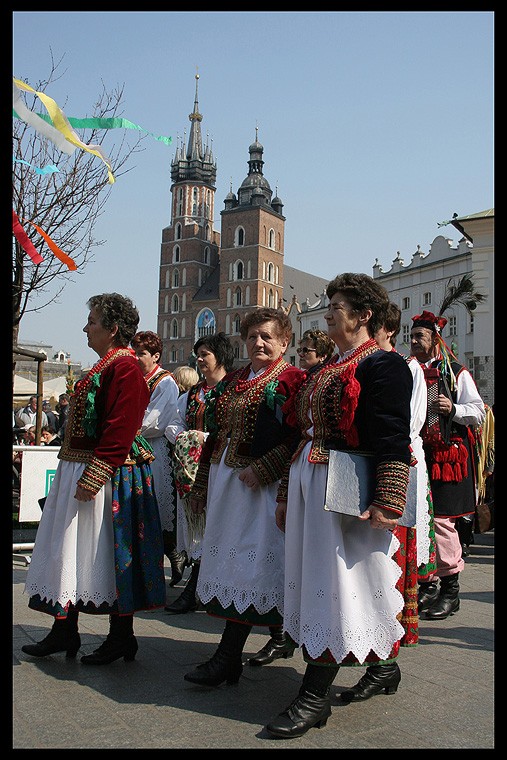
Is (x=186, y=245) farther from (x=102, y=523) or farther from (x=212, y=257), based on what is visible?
(x=102, y=523)

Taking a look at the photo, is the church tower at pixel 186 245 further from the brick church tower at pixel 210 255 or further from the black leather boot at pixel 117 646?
the black leather boot at pixel 117 646

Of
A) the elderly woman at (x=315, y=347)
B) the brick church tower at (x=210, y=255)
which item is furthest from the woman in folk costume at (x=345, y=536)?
the brick church tower at (x=210, y=255)

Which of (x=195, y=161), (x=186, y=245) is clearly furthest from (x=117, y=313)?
(x=195, y=161)

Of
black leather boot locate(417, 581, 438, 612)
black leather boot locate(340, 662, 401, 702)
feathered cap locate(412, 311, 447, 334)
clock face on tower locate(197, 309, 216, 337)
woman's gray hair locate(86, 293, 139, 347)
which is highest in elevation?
clock face on tower locate(197, 309, 216, 337)

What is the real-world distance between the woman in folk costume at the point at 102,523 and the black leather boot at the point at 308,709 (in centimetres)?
124

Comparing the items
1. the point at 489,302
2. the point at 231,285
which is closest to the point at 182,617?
the point at 489,302

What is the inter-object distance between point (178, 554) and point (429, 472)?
246 centimetres

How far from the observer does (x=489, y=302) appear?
25047 millimetres

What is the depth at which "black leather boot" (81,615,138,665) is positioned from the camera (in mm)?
4398

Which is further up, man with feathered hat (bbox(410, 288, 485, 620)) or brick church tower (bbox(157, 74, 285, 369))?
brick church tower (bbox(157, 74, 285, 369))

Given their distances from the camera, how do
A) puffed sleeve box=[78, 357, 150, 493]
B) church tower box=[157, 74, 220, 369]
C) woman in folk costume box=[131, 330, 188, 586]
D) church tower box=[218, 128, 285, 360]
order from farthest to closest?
church tower box=[157, 74, 220, 369], church tower box=[218, 128, 285, 360], woman in folk costume box=[131, 330, 188, 586], puffed sleeve box=[78, 357, 150, 493]

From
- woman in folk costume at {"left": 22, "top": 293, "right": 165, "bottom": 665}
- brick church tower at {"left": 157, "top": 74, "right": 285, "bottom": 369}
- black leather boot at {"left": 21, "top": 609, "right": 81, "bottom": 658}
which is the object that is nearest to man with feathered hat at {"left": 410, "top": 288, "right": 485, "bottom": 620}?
woman in folk costume at {"left": 22, "top": 293, "right": 165, "bottom": 665}

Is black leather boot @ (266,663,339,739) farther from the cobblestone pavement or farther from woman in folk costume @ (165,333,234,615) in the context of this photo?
woman in folk costume @ (165,333,234,615)
